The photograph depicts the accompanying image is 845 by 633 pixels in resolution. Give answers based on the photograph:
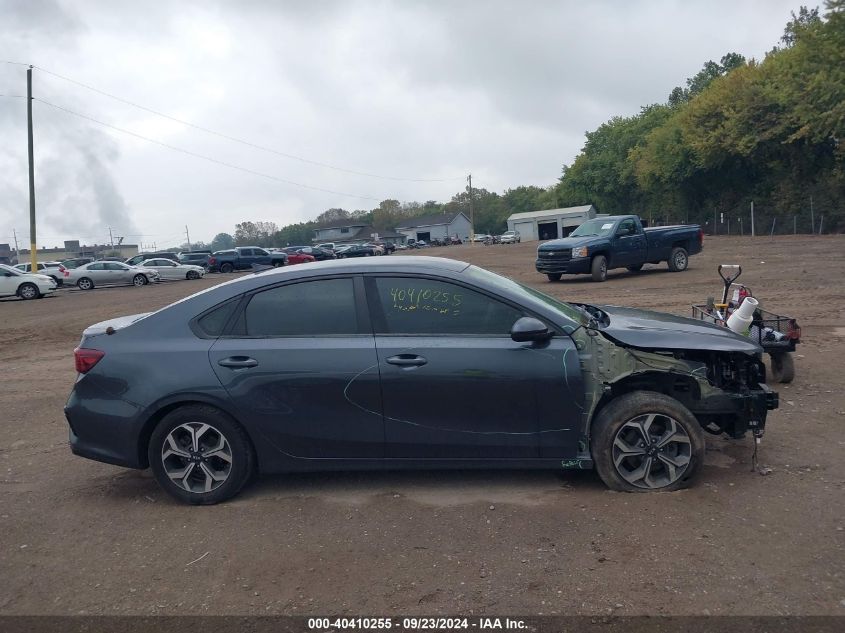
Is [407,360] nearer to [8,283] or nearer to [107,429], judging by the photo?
[107,429]

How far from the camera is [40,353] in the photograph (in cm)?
1239

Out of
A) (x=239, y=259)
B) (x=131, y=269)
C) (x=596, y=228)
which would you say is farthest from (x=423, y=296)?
(x=239, y=259)

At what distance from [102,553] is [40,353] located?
955 centimetres

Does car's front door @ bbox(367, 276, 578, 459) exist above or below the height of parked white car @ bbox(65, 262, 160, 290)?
below

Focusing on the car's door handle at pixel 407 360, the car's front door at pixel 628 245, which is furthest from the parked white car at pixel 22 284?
the car's door handle at pixel 407 360

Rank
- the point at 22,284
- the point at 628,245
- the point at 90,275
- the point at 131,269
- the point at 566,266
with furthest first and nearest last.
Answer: the point at 131,269 < the point at 90,275 < the point at 22,284 < the point at 628,245 < the point at 566,266

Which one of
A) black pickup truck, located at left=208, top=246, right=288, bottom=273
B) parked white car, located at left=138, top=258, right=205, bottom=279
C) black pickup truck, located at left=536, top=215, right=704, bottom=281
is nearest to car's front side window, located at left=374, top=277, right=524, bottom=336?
black pickup truck, located at left=536, top=215, right=704, bottom=281

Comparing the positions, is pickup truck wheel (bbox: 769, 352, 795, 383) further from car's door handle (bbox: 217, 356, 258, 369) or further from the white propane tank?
car's door handle (bbox: 217, 356, 258, 369)

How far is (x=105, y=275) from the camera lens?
34000 mm

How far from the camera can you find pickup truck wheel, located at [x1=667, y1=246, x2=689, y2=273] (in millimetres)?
20266

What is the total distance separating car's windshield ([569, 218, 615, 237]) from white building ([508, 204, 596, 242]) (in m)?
50.1

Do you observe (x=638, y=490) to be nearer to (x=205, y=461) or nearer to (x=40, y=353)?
(x=205, y=461)

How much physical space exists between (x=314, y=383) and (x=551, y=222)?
75365mm

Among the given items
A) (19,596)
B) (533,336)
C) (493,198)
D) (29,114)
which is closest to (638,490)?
(533,336)
